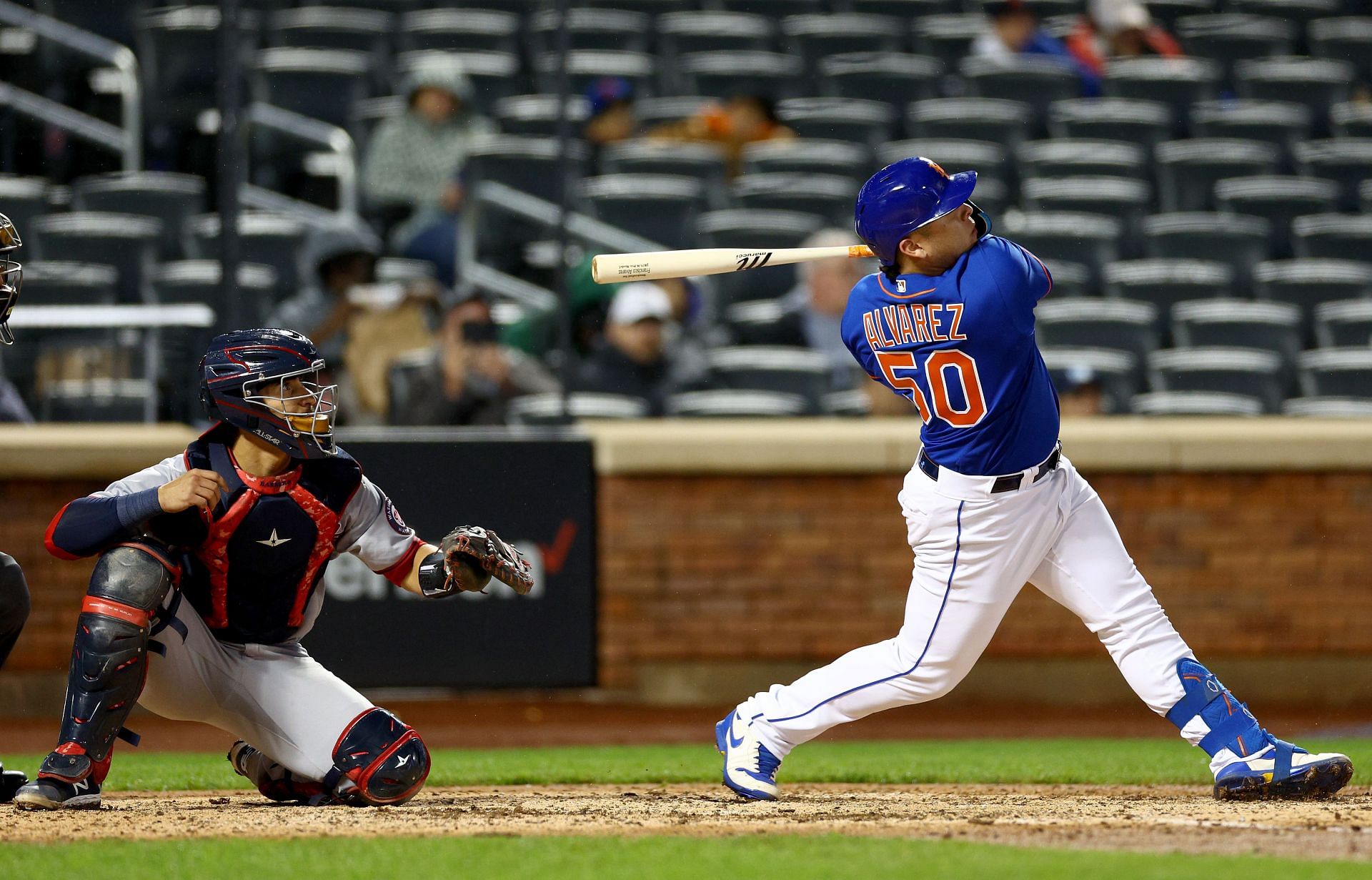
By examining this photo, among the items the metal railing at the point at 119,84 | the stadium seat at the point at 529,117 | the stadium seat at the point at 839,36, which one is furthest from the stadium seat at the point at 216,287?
the stadium seat at the point at 839,36

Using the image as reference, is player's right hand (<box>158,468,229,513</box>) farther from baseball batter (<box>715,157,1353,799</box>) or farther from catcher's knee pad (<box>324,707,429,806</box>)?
baseball batter (<box>715,157,1353,799</box>)

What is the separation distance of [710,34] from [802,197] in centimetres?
177

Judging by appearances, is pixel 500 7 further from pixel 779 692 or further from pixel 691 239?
pixel 779 692

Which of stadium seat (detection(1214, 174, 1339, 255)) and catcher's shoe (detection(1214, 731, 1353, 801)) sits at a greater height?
stadium seat (detection(1214, 174, 1339, 255))

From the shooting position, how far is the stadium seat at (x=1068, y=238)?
346 inches

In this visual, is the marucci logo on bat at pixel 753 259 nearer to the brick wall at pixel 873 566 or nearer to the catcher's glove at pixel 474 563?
the catcher's glove at pixel 474 563

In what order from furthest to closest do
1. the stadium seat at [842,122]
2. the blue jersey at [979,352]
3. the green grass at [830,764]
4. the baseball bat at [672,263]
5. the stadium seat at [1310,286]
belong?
the stadium seat at [842,122], the stadium seat at [1310,286], the green grass at [830,764], the baseball bat at [672,263], the blue jersey at [979,352]

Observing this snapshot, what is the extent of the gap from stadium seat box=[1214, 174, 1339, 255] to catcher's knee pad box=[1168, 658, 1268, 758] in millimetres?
5976

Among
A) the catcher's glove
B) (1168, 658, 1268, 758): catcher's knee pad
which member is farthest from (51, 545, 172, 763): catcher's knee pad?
(1168, 658, 1268, 758): catcher's knee pad

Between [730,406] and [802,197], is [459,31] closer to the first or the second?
[802,197]

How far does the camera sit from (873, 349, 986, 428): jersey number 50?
407 cm

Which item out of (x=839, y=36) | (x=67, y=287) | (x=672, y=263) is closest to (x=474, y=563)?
(x=672, y=263)

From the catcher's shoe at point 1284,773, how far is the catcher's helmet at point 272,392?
245 cm

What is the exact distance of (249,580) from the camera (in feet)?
13.8
